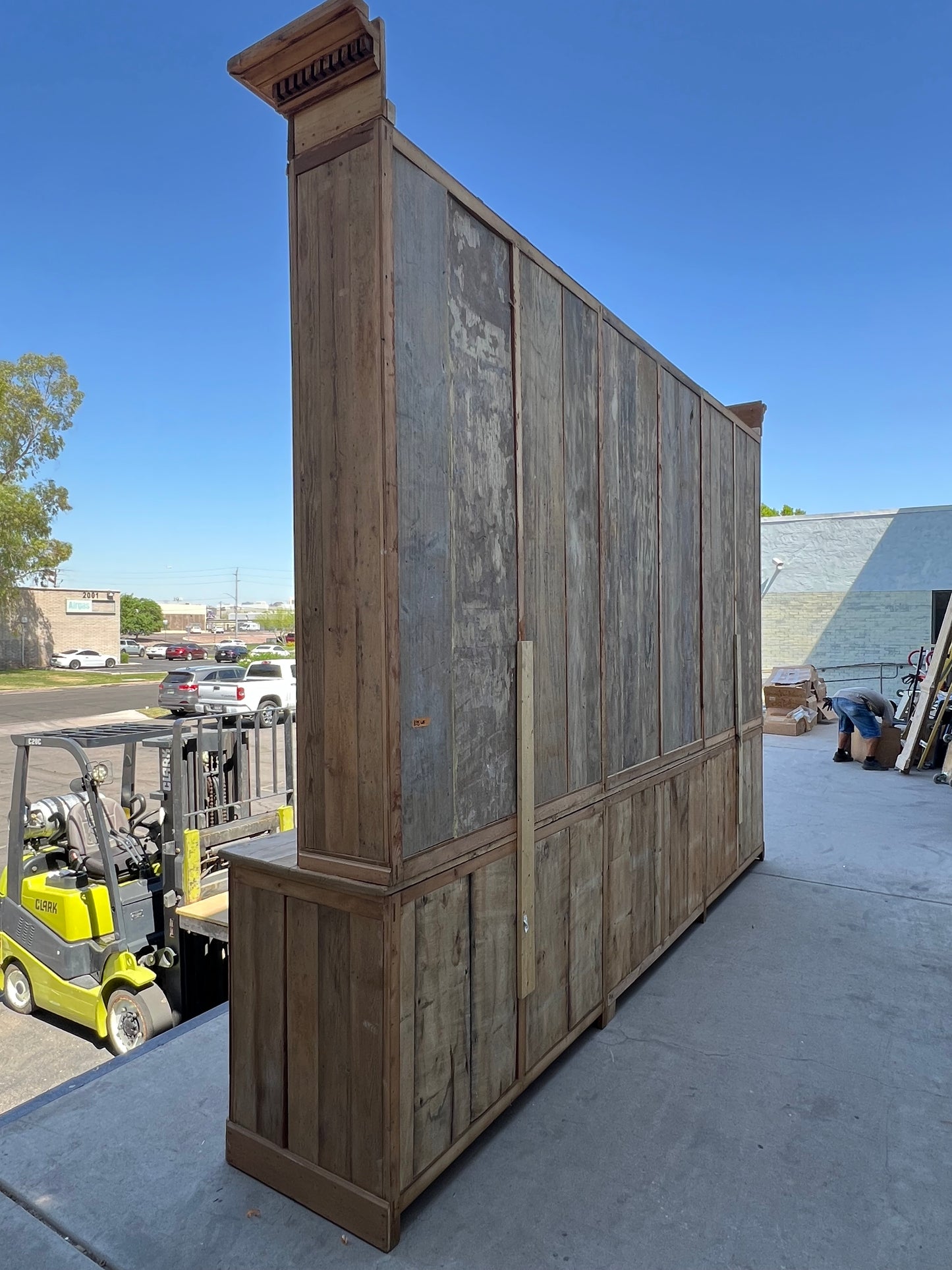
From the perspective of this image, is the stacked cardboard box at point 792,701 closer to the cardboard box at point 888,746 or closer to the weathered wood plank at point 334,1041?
the cardboard box at point 888,746

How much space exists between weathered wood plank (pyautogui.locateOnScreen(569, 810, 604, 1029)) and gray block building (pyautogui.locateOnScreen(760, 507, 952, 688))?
50.1ft

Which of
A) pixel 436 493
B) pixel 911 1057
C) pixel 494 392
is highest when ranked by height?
pixel 494 392

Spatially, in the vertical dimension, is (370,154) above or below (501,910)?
above

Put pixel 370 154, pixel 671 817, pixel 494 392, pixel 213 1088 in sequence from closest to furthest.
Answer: pixel 370 154 → pixel 494 392 → pixel 213 1088 → pixel 671 817

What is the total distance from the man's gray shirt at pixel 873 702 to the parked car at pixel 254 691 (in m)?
13.3

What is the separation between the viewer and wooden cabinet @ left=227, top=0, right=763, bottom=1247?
6.89 feet

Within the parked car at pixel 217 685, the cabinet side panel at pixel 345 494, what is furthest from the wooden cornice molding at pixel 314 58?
the parked car at pixel 217 685

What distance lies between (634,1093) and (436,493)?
7.89 ft

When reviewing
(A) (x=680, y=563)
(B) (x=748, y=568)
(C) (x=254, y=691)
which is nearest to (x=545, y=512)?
(A) (x=680, y=563)

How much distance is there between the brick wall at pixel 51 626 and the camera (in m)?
40.4

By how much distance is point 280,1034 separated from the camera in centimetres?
235

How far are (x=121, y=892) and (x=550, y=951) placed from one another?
3947mm

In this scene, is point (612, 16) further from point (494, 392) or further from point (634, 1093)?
point (634, 1093)

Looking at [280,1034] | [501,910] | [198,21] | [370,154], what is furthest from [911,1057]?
[198,21]
